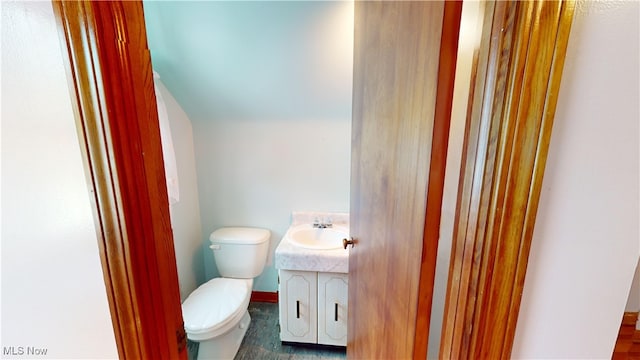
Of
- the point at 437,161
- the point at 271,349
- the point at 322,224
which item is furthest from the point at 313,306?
the point at 437,161

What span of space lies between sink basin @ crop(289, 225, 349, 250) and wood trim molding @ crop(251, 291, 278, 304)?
678 millimetres

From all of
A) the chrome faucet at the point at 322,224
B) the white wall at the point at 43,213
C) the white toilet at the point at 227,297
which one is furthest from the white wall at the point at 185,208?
the white wall at the point at 43,213

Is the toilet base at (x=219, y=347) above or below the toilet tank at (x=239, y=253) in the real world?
below

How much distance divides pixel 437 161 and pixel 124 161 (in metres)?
0.56

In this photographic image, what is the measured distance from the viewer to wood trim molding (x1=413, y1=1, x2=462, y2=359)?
471mm

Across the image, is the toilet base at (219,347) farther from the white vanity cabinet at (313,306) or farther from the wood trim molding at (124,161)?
the wood trim molding at (124,161)

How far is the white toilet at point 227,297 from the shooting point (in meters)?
1.52

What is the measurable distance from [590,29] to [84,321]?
1065 millimetres

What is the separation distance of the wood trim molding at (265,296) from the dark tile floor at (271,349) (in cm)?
25

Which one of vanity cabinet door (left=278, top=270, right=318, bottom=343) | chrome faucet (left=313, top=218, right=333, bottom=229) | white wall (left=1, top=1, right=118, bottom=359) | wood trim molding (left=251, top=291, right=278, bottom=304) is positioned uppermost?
white wall (left=1, top=1, right=118, bottom=359)

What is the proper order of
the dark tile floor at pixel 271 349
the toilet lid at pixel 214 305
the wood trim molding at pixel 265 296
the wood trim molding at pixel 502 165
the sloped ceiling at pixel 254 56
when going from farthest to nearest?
the wood trim molding at pixel 265 296, the dark tile floor at pixel 271 349, the toilet lid at pixel 214 305, the sloped ceiling at pixel 254 56, the wood trim molding at pixel 502 165

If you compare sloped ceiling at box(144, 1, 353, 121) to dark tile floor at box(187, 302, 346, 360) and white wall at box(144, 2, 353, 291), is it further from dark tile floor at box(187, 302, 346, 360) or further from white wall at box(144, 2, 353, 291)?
dark tile floor at box(187, 302, 346, 360)

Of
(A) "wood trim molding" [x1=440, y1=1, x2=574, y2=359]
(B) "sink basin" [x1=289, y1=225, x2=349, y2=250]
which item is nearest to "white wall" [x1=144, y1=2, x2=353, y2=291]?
(B) "sink basin" [x1=289, y1=225, x2=349, y2=250]

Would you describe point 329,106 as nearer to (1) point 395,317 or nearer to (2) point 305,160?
(2) point 305,160
